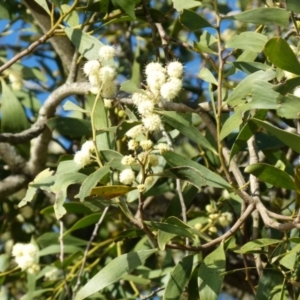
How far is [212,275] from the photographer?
3.34ft

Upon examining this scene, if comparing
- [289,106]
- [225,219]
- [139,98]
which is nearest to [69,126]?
[225,219]

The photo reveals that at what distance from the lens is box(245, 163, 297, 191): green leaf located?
97cm

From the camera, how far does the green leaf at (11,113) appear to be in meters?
1.65

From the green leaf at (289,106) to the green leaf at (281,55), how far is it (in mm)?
37

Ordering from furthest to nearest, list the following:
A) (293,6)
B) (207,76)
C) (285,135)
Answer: (207,76)
(293,6)
(285,135)

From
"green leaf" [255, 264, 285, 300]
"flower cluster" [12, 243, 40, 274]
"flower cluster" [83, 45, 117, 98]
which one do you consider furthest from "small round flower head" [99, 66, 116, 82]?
"flower cluster" [12, 243, 40, 274]

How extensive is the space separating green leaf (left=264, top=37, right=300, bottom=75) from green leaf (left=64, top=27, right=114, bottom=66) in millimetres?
351

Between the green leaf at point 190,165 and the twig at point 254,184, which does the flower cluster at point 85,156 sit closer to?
the green leaf at point 190,165

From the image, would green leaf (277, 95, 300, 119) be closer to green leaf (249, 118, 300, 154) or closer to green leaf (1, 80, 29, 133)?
green leaf (249, 118, 300, 154)

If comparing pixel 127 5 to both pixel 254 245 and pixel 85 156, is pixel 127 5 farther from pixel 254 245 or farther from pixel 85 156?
pixel 254 245

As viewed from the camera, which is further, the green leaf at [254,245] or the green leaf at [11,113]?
the green leaf at [11,113]

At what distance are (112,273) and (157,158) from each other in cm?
19

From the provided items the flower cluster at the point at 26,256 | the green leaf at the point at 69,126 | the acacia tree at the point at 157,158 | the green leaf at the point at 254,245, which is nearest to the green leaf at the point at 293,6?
the acacia tree at the point at 157,158

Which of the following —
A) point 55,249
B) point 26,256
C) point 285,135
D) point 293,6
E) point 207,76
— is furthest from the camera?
point 55,249
